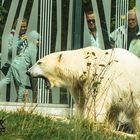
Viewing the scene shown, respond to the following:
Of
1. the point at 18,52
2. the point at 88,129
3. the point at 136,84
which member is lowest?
the point at 88,129

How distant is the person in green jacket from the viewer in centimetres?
1452

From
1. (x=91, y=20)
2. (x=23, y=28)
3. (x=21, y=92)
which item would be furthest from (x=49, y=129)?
(x=91, y=20)

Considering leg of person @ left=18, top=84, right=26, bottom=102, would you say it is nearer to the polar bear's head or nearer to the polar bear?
the polar bear's head

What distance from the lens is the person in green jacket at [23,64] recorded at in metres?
14.5

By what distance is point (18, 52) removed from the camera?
1454 cm

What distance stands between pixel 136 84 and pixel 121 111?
49cm

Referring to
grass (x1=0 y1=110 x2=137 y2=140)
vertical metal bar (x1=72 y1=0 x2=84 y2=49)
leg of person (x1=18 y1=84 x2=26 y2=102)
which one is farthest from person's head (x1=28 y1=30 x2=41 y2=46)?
grass (x1=0 y1=110 x2=137 y2=140)

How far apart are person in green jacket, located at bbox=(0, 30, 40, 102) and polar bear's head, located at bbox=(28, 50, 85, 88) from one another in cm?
285

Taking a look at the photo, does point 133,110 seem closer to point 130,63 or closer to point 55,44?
point 130,63

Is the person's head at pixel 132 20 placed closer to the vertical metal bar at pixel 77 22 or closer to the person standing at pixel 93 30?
the person standing at pixel 93 30

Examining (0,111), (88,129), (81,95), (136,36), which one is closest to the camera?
(88,129)

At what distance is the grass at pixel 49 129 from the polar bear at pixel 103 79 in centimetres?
113

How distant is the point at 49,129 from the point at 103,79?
7.73ft

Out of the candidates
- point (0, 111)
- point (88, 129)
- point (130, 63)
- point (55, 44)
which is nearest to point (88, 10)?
point (55, 44)
